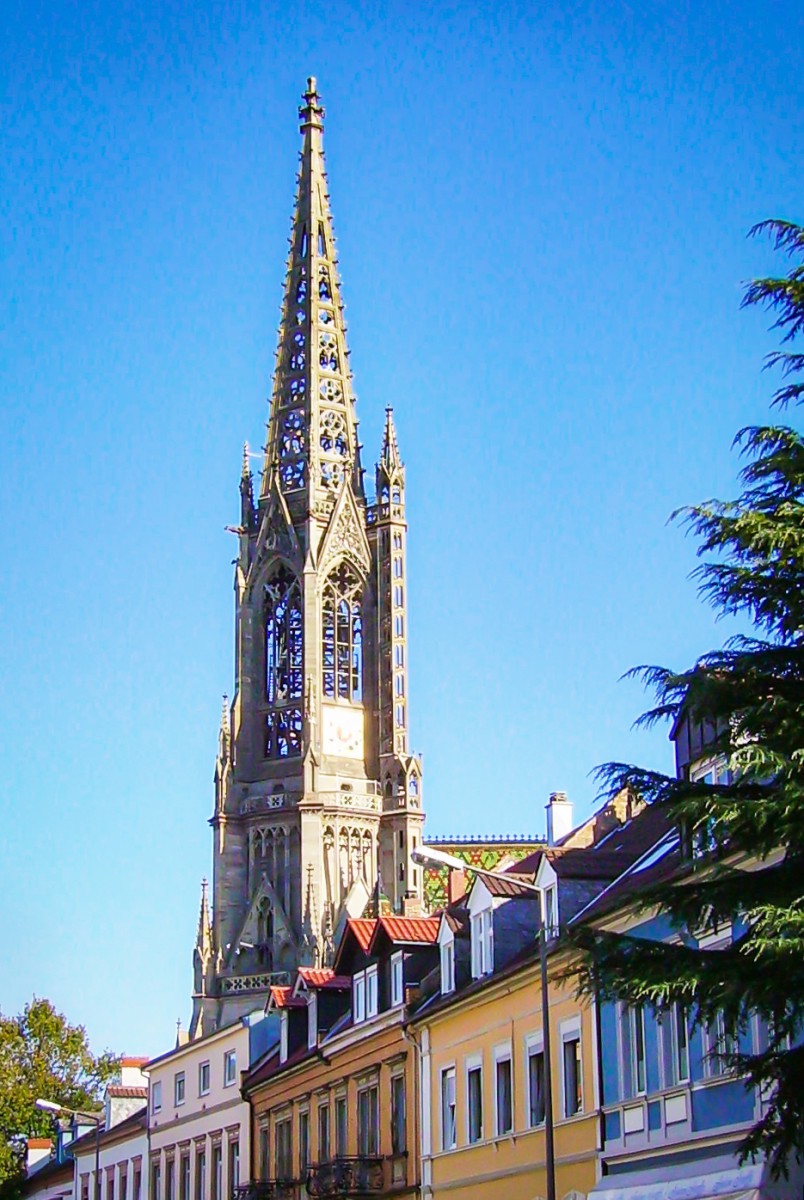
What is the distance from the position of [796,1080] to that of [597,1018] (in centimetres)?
1551

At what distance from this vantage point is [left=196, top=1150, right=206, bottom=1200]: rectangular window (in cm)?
6269

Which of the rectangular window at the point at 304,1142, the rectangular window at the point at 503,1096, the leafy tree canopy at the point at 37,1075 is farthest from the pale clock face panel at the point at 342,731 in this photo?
the rectangular window at the point at 503,1096

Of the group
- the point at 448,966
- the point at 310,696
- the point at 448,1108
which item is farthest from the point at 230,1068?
the point at 310,696

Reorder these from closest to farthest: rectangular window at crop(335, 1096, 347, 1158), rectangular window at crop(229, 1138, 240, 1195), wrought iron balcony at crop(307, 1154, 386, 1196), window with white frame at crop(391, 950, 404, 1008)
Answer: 1. wrought iron balcony at crop(307, 1154, 386, 1196)
2. window with white frame at crop(391, 950, 404, 1008)
3. rectangular window at crop(335, 1096, 347, 1158)
4. rectangular window at crop(229, 1138, 240, 1195)

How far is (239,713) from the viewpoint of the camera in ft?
368

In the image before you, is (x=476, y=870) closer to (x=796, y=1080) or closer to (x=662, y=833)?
(x=662, y=833)

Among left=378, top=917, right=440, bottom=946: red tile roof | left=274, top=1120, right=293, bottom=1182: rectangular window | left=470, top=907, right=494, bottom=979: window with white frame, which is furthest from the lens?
left=274, top=1120, right=293, bottom=1182: rectangular window

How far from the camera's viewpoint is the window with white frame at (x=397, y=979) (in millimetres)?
47875

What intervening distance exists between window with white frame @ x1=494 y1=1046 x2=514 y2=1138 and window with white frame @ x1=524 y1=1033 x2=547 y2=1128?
0.91 m

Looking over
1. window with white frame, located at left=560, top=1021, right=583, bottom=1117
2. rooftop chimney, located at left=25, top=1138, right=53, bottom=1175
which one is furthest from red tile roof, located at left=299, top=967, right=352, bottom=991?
rooftop chimney, located at left=25, top=1138, right=53, bottom=1175

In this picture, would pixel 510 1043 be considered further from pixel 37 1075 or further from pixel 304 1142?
pixel 37 1075

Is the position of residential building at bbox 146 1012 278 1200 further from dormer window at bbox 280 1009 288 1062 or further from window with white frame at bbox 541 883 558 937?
window with white frame at bbox 541 883 558 937

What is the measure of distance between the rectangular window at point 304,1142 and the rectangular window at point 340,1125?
85.7 inches

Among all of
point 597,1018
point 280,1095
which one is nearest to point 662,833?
point 597,1018
